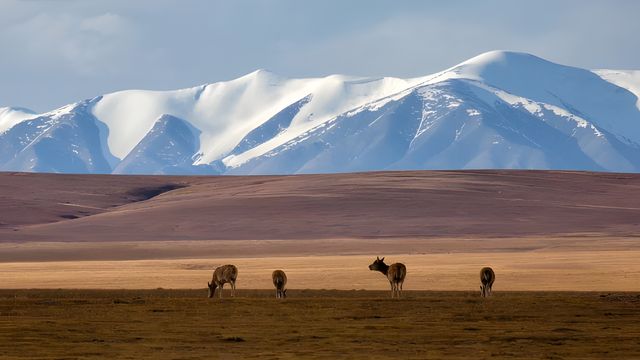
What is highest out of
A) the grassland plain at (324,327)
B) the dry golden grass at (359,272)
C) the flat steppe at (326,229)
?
the flat steppe at (326,229)

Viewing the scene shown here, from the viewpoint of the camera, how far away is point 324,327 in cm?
3206

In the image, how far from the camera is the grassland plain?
2739 cm

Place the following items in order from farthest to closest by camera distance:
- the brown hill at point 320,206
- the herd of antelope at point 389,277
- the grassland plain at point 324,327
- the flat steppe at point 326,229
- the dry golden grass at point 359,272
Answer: the brown hill at point 320,206 → the flat steppe at point 326,229 → the dry golden grass at point 359,272 → the herd of antelope at point 389,277 → the grassland plain at point 324,327

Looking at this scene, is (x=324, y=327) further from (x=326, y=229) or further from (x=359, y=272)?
(x=326, y=229)

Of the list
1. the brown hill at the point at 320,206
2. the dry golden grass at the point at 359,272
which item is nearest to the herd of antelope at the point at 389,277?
the dry golden grass at the point at 359,272

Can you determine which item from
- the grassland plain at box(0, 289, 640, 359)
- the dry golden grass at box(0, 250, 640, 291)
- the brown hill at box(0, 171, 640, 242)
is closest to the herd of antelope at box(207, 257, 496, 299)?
the grassland plain at box(0, 289, 640, 359)

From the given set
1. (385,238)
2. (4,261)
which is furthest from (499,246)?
(4,261)

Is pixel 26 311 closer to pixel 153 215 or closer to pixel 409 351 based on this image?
pixel 409 351

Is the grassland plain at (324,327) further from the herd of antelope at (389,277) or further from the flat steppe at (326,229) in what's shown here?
the flat steppe at (326,229)

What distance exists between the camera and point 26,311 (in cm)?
3678

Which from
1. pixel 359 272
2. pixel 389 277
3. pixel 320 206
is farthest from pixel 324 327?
pixel 320 206

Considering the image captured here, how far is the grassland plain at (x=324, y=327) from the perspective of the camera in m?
27.4

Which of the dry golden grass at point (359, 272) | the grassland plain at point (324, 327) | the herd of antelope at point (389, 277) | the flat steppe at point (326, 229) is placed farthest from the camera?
the flat steppe at point (326, 229)

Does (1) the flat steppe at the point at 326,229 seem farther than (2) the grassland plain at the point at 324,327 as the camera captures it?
Yes
